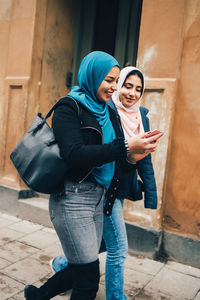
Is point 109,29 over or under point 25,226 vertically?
over

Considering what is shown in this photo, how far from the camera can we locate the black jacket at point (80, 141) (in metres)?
1.76

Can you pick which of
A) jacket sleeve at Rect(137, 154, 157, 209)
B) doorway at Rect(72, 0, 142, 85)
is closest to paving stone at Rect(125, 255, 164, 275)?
jacket sleeve at Rect(137, 154, 157, 209)

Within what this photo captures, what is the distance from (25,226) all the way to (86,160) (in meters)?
3.22

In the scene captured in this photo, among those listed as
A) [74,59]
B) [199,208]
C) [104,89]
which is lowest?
[199,208]

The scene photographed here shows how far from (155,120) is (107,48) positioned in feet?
6.61

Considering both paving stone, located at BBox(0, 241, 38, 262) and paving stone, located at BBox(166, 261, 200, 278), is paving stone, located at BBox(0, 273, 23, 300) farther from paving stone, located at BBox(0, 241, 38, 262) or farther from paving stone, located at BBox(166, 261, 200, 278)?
paving stone, located at BBox(166, 261, 200, 278)

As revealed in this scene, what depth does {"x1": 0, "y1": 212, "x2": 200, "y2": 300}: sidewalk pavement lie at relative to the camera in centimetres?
294

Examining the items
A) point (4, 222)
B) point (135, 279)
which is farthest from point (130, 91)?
point (4, 222)

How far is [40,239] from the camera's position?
4145 mm

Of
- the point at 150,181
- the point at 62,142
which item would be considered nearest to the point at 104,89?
the point at 62,142

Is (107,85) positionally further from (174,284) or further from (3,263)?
(3,263)

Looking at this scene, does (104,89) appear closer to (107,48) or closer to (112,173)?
(112,173)

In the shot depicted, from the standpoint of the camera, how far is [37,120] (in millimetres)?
2020

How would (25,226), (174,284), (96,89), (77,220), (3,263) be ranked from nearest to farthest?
1. (77,220)
2. (96,89)
3. (174,284)
4. (3,263)
5. (25,226)
